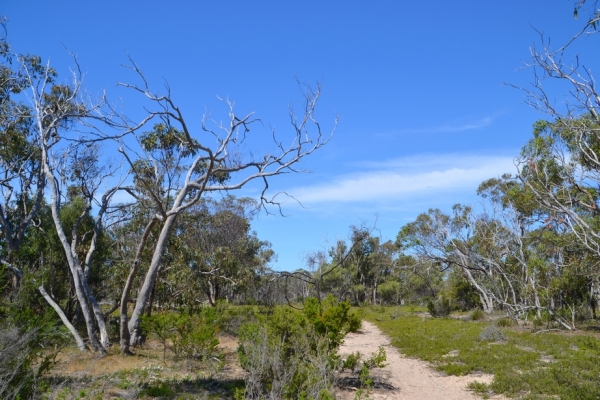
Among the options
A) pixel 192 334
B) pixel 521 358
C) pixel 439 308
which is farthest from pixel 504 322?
pixel 192 334

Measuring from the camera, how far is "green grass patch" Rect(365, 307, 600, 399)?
7754mm

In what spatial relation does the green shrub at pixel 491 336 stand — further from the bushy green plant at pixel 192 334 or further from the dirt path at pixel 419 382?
the bushy green plant at pixel 192 334

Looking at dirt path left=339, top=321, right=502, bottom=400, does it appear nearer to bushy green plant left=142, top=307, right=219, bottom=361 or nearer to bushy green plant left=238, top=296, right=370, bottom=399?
Answer: bushy green plant left=238, top=296, right=370, bottom=399

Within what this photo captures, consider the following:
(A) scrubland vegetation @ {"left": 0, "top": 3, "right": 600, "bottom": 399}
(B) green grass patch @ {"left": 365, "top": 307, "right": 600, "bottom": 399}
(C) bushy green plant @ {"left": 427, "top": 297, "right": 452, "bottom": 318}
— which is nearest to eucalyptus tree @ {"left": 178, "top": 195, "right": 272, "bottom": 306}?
(A) scrubland vegetation @ {"left": 0, "top": 3, "right": 600, "bottom": 399}

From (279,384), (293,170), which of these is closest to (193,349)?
(293,170)

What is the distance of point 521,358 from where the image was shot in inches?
416

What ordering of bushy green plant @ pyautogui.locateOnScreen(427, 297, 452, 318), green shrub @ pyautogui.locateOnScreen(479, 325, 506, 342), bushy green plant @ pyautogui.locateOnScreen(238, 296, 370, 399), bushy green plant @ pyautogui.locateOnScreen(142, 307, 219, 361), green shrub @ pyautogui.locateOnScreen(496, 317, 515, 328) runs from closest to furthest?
1. bushy green plant @ pyautogui.locateOnScreen(238, 296, 370, 399)
2. bushy green plant @ pyautogui.locateOnScreen(142, 307, 219, 361)
3. green shrub @ pyautogui.locateOnScreen(479, 325, 506, 342)
4. green shrub @ pyautogui.locateOnScreen(496, 317, 515, 328)
5. bushy green plant @ pyautogui.locateOnScreen(427, 297, 452, 318)

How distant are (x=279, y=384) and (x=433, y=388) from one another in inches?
177

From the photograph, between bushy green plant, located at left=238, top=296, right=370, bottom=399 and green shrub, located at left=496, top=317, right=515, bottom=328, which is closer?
bushy green plant, located at left=238, top=296, right=370, bottom=399

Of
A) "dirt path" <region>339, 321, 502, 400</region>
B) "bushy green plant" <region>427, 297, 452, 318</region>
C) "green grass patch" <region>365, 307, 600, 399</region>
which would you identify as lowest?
"dirt path" <region>339, 321, 502, 400</region>

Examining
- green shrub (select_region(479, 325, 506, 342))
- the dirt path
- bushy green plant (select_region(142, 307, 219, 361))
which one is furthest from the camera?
green shrub (select_region(479, 325, 506, 342))

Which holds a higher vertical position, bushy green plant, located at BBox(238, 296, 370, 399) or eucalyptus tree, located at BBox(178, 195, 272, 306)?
eucalyptus tree, located at BBox(178, 195, 272, 306)

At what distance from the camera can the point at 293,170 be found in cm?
1084

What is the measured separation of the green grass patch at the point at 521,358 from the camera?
7754 millimetres
